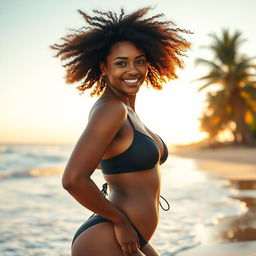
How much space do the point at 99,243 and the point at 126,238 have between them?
140 mm

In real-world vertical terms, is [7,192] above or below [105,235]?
below

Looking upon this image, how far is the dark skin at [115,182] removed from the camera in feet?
5.91

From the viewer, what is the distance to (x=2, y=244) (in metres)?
5.51

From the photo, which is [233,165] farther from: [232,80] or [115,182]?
[115,182]

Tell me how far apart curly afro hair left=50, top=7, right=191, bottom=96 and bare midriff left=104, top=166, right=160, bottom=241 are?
759mm

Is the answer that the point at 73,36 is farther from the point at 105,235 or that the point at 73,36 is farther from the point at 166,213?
the point at 166,213

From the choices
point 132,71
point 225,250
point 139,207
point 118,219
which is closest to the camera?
point 118,219

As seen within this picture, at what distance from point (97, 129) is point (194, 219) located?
5.69 m

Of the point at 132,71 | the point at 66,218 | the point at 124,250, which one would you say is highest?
the point at 132,71

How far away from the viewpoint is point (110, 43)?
90.5 inches

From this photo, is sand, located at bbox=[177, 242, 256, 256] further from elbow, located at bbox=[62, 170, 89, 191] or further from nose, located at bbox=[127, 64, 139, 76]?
elbow, located at bbox=[62, 170, 89, 191]

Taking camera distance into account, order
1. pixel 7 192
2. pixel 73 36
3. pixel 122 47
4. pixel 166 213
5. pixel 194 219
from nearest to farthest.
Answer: pixel 122 47 < pixel 73 36 < pixel 194 219 < pixel 166 213 < pixel 7 192

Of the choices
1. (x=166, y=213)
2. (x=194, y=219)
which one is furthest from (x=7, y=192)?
(x=194, y=219)

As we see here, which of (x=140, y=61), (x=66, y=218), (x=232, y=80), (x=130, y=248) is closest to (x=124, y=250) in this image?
(x=130, y=248)
